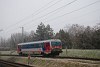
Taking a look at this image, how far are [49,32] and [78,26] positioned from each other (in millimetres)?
18324

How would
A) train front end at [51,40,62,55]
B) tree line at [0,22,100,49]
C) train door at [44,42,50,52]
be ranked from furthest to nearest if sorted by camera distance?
tree line at [0,22,100,49] < train door at [44,42,50,52] < train front end at [51,40,62,55]

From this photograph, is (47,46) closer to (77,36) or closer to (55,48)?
(55,48)

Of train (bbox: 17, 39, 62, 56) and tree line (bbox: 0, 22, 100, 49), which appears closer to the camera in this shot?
train (bbox: 17, 39, 62, 56)

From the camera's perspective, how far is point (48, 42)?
36.5 meters

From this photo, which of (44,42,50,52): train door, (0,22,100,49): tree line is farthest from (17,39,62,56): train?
(0,22,100,49): tree line

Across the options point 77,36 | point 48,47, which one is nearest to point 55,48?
point 48,47

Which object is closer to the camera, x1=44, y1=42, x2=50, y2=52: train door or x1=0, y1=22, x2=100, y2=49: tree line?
x1=44, y1=42, x2=50, y2=52: train door

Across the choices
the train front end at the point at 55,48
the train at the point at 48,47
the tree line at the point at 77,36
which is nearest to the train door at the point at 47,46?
the train at the point at 48,47

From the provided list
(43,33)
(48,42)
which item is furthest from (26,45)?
(43,33)

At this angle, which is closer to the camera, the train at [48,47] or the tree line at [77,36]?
the train at [48,47]

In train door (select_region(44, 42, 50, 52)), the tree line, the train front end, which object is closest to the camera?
the train front end

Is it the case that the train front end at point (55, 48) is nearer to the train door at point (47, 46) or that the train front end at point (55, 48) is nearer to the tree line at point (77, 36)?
the train door at point (47, 46)

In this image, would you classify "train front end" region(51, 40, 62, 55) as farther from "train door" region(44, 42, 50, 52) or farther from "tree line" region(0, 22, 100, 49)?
"tree line" region(0, 22, 100, 49)

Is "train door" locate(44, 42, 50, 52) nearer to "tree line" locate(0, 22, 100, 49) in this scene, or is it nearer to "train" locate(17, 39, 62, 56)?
"train" locate(17, 39, 62, 56)
